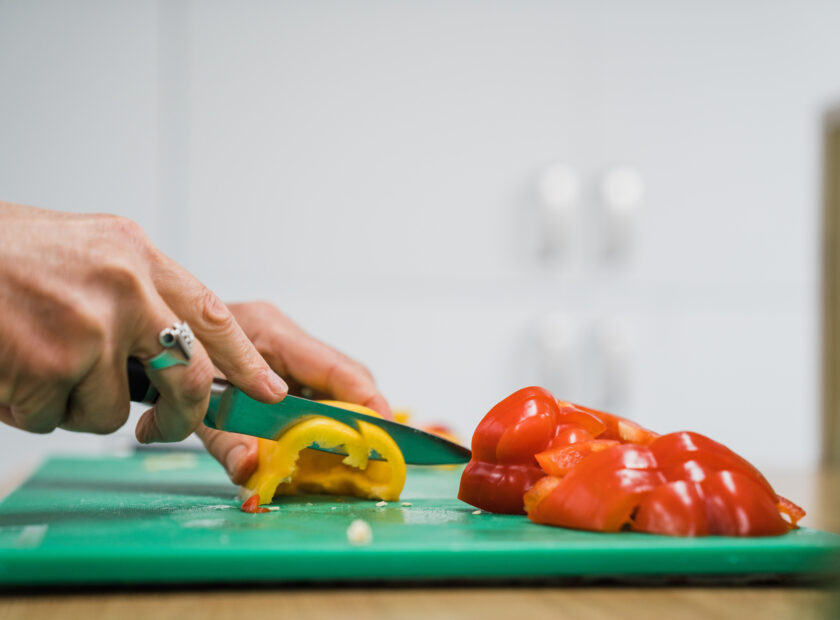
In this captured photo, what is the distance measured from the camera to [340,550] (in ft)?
2.28

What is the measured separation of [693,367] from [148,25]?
2.18 metres

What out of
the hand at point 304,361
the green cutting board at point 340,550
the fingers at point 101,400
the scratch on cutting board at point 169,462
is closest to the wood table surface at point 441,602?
the green cutting board at point 340,550

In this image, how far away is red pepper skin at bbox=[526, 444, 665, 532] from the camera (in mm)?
846

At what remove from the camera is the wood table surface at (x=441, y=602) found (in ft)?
2.00

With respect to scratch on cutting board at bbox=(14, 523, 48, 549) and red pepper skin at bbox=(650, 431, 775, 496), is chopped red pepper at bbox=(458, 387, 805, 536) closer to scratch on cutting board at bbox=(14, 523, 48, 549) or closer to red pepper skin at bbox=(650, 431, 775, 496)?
red pepper skin at bbox=(650, 431, 775, 496)

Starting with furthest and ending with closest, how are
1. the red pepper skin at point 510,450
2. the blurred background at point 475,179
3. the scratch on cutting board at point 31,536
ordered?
the blurred background at point 475,179 → the red pepper skin at point 510,450 → the scratch on cutting board at point 31,536

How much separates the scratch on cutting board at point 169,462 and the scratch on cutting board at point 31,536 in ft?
2.51

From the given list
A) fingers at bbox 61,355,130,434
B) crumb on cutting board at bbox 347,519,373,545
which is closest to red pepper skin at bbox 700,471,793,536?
crumb on cutting board at bbox 347,519,373,545

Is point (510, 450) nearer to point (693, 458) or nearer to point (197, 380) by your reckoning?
point (693, 458)

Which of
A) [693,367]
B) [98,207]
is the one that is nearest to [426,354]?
[693,367]

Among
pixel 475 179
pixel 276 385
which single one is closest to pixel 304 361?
pixel 276 385

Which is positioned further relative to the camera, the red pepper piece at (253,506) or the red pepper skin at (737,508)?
the red pepper piece at (253,506)

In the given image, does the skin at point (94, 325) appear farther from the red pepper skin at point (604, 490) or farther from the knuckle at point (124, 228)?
the red pepper skin at point (604, 490)

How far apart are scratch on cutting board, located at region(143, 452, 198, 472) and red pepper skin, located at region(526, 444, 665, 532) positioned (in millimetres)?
916
